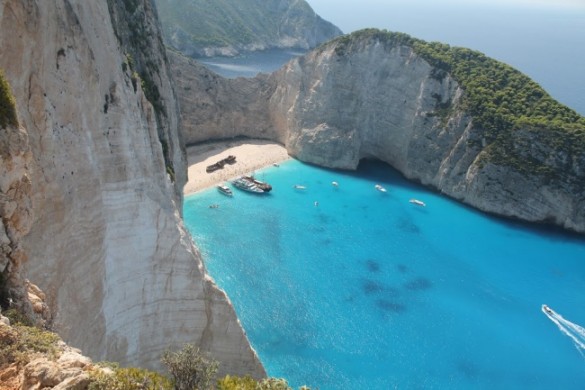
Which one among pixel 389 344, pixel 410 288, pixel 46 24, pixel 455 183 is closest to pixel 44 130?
pixel 46 24

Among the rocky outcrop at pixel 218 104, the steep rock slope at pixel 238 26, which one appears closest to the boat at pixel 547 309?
the rocky outcrop at pixel 218 104

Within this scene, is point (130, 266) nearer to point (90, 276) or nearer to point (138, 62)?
point (90, 276)

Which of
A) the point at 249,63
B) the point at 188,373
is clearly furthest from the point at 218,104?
the point at 249,63

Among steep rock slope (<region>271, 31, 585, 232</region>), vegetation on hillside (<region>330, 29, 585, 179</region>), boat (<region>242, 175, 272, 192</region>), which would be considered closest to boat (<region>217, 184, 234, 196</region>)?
boat (<region>242, 175, 272, 192</region>)

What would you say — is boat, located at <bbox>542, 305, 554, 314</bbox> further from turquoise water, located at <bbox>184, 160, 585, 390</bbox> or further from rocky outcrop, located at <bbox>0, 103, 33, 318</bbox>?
rocky outcrop, located at <bbox>0, 103, 33, 318</bbox>

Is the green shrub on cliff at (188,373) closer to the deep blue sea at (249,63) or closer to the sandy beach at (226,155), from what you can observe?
the sandy beach at (226,155)

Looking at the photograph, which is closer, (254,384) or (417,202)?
(254,384)

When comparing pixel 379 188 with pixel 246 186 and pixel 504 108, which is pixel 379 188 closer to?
pixel 246 186
